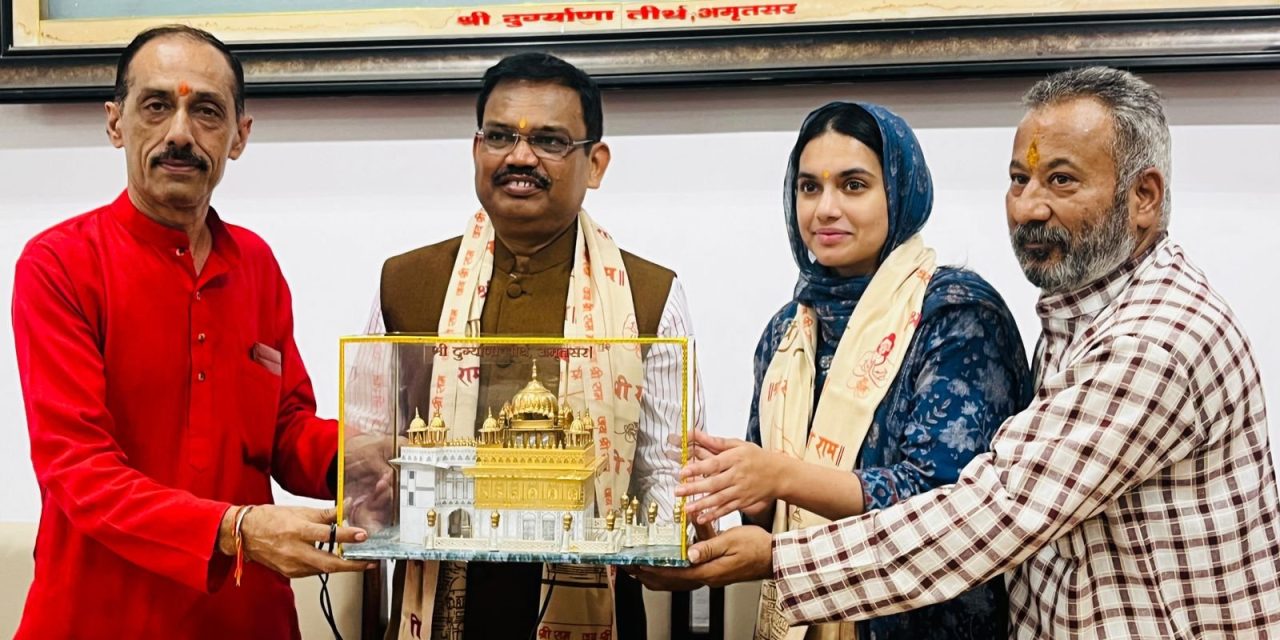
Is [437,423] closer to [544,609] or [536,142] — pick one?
[544,609]

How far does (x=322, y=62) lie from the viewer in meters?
2.76

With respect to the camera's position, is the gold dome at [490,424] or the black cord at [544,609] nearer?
the gold dome at [490,424]

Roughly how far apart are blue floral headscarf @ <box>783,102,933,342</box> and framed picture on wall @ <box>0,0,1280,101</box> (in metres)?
0.65

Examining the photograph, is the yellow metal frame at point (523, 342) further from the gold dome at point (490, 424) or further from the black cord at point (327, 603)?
the black cord at point (327, 603)

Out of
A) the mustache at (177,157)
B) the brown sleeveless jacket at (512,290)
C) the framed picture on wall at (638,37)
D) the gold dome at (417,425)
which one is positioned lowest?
the gold dome at (417,425)

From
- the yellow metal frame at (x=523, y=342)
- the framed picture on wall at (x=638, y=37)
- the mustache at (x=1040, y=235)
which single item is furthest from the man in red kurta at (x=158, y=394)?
the mustache at (x=1040, y=235)

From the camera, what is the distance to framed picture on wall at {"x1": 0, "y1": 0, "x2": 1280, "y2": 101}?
8.25 feet

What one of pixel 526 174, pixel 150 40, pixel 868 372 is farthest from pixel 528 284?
pixel 150 40

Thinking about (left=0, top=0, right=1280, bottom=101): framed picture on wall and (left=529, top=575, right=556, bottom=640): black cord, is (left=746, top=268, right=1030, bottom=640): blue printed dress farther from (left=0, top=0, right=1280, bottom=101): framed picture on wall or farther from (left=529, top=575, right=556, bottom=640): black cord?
(left=0, top=0, right=1280, bottom=101): framed picture on wall

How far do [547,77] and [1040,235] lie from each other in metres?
0.92

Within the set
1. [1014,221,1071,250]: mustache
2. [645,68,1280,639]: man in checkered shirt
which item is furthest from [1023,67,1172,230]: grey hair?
[1014,221,1071,250]: mustache

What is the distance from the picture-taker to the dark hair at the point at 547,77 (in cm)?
205

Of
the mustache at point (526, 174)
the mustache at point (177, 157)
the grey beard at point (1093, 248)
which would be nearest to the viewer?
the grey beard at point (1093, 248)

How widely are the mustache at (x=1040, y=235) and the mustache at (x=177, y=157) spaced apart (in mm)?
1419
